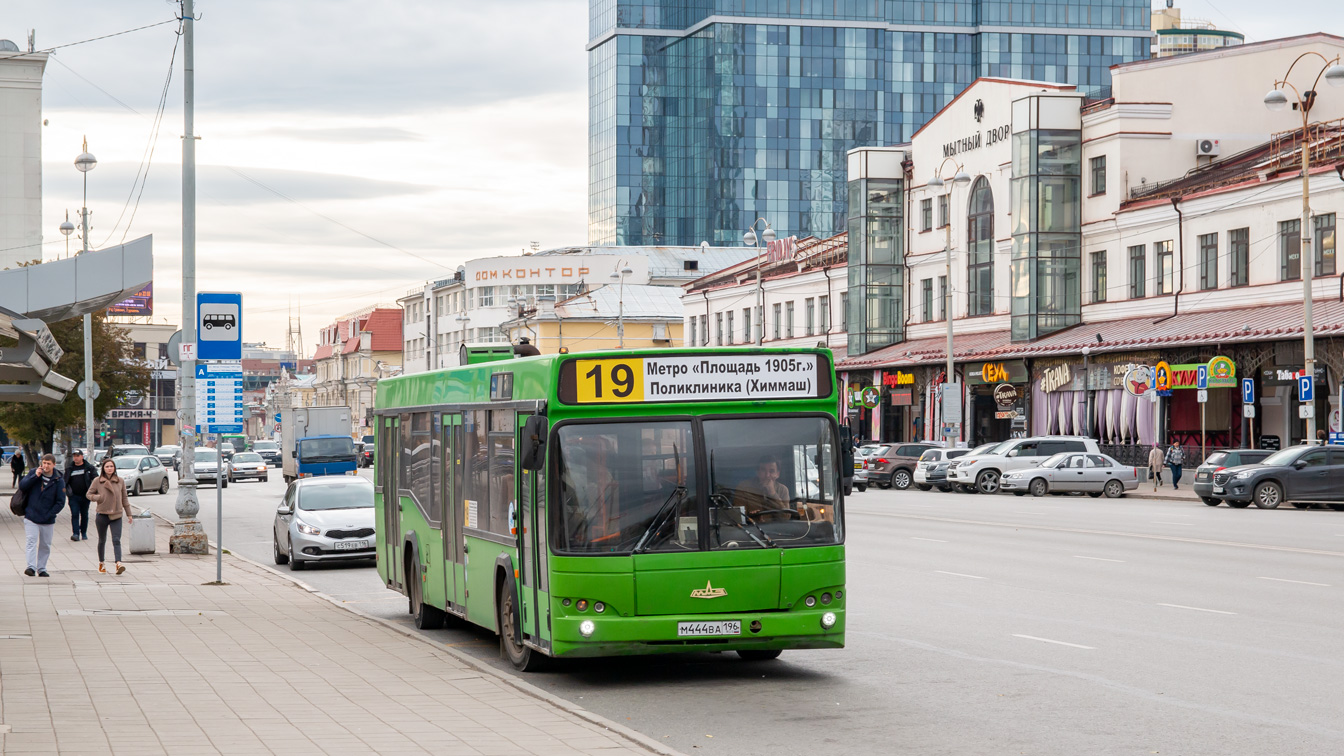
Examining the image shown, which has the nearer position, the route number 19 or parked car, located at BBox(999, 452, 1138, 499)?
the route number 19

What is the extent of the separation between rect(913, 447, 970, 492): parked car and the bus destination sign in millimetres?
39600

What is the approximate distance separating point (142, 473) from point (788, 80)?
90.4 m

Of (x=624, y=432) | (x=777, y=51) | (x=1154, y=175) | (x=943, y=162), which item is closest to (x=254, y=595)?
(x=624, y=432)

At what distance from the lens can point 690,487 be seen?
1129cm

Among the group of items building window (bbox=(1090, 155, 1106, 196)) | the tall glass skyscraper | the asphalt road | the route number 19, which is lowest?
the asphalt road

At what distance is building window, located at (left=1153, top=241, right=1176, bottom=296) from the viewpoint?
164 feet

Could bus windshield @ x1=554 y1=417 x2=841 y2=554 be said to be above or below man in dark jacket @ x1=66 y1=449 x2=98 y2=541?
above

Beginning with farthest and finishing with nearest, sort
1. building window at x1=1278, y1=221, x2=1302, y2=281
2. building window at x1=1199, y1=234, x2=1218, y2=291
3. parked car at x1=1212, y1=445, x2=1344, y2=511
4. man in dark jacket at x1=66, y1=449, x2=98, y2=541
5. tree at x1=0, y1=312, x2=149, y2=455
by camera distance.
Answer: tree at x1=0, y1=312, x2=149, y2=455 < building window at x1=1199, y1=234, x2=1218, y2=291 < building window at x1=1278, y1=221, x2=1302, y2=281 < parked car at x1=1212, y1=445, x2=1344, y2=511 < man in dark jacket at x1=66, y1=449, x2=98, y2=541

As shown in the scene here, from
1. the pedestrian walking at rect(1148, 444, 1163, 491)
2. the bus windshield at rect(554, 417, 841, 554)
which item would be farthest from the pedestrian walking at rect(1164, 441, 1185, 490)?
the bus windshield at rect(554, 417, 841, 554)

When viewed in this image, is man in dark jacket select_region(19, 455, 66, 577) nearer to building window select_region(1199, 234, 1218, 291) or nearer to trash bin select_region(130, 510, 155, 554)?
trash bin select_region(130, 510, 155, 554)

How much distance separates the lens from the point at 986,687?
36.4 feet

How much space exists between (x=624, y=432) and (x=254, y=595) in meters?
9.09

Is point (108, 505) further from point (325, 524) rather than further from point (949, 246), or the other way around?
point (949, 246)

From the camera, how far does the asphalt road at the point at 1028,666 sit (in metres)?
9.40
